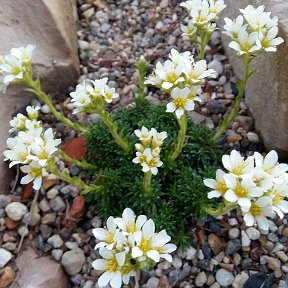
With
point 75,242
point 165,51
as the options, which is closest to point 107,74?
point 165,51

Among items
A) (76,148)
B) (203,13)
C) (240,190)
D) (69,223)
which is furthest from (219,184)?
(76,148)

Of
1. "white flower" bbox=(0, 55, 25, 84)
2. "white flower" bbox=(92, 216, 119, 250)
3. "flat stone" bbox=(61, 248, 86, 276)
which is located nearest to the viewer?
"white flower" bbox=(92, 216, 119, 250)

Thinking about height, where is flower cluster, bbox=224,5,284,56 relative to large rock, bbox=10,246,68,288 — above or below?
above

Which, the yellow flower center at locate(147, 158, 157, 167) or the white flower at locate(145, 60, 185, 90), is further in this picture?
the yellow flower center at locate(147, 158, 157, 167)

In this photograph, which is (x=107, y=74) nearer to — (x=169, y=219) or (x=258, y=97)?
(x=258, y=97)

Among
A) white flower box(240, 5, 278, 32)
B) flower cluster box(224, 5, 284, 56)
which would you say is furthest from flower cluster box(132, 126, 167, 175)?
white flower box(240, 5, 278, 32)

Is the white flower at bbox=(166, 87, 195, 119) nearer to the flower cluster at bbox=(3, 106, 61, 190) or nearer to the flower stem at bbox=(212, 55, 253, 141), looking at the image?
the flower stem at bbox=(212, 55, 253, 141)

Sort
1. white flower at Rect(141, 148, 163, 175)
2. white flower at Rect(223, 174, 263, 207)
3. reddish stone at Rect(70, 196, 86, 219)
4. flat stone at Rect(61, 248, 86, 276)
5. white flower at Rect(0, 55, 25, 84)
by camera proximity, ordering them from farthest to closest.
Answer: reddish stone at Rect(70, 196, 86, 219) < flat stone at Rect(61, 248, 86, 276) < white flower at Rect(0, 55, 25, 84) < white flower at Rect(141, 148, 163, 175) < white flower at Rect(223, 174, 263, 207)
